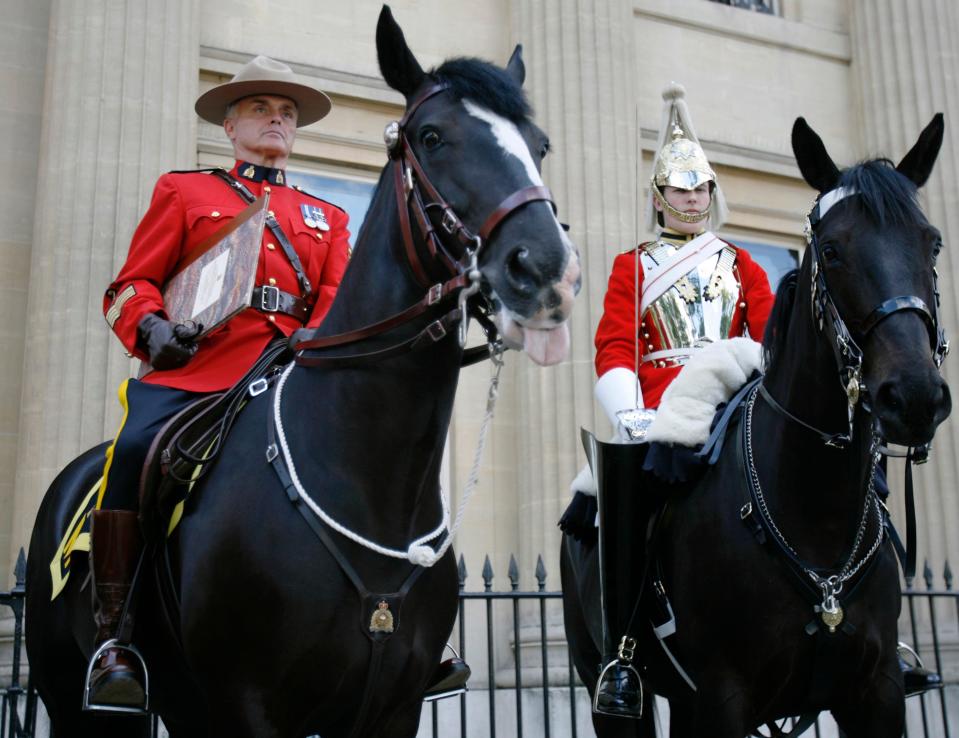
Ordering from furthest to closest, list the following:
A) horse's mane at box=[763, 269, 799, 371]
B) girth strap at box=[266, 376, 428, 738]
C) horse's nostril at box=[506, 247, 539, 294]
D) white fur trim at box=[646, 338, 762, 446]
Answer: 1. white fur trim at box=[646, 338, 762, 446]
2. horse's mane at box=[763, 269, 799, 371]
3. girth strap at box=[266, 376, 428, 738]
4. horse's nostril at box=[506, 247, 539, 294]

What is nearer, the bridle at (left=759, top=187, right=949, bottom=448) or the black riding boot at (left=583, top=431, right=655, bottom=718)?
the bridle at (left=759, top=187, right=949, bottom=448)

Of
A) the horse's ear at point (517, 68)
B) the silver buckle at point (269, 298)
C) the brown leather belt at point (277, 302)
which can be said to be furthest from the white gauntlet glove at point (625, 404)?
the horse's ear at point (517, 68)

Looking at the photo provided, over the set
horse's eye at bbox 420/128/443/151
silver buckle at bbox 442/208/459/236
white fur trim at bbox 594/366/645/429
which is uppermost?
horse's eye at bbox 420/128/443/151

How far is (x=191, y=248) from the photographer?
4.23m

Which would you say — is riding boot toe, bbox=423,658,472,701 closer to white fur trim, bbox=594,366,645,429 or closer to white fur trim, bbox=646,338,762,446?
white fur trim, bbox=646,338,762,446

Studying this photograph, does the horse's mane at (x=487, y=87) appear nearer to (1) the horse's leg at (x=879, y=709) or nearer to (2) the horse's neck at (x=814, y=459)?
(2) the horse's neck at (x=814, y=459)

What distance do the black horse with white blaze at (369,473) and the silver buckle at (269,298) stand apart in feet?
1.66

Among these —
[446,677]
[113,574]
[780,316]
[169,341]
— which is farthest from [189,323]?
[780,316]

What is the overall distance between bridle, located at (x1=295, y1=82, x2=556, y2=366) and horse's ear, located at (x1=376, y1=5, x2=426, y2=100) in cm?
8

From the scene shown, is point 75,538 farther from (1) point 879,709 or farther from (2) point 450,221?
(1) point 879,709

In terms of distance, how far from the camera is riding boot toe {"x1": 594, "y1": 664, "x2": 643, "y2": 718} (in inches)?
186

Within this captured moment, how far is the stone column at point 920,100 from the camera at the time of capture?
11.9m

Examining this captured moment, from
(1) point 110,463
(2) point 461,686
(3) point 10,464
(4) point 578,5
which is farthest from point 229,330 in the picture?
(4) point 578,5

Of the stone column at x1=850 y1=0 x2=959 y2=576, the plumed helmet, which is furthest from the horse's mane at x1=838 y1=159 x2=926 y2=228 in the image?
the stone column at x1=850 y1=0 x2=959 y2=576
